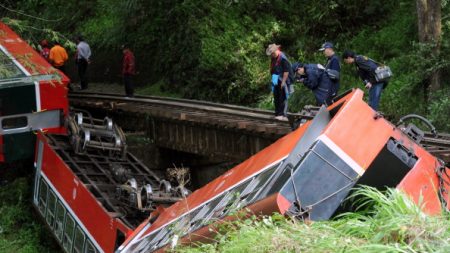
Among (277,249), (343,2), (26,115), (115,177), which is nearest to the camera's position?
(277,249)

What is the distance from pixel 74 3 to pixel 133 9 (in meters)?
6.27

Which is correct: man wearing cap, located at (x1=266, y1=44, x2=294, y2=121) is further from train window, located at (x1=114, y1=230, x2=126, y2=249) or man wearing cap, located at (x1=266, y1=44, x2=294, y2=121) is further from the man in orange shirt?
the man in orange shirt

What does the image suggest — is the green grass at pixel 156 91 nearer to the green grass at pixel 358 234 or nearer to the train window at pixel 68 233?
the train window at pixel 68 233

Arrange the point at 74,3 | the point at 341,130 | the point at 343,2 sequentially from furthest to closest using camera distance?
the point at 74,3
the point at 343,2
the point at 341,130

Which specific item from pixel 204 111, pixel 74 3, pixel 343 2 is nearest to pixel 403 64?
pixel 343 2

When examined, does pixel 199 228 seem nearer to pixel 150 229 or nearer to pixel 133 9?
pixel 150 229

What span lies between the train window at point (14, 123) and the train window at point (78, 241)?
3.35 m

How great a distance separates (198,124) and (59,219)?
3.58 metres

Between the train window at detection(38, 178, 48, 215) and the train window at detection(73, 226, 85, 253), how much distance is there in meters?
1.90

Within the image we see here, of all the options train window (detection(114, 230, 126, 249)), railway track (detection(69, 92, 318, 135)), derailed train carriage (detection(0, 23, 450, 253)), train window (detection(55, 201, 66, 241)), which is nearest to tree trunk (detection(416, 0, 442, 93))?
railway track (detection(69, 92, 318, 135))

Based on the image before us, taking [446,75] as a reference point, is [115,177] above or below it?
below

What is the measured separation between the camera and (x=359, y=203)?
18.3ft

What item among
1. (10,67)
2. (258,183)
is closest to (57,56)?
(10,67)

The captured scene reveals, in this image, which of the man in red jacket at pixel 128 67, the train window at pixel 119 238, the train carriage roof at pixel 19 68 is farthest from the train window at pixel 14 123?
the train window at pixel 119 238
